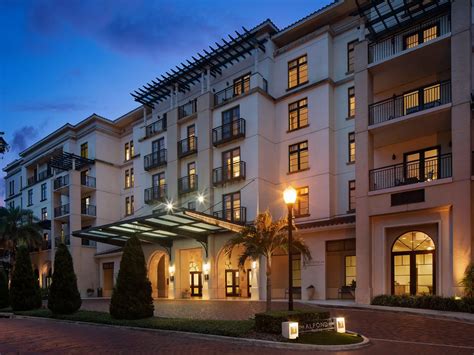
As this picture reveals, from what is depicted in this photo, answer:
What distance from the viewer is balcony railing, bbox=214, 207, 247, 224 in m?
30.3

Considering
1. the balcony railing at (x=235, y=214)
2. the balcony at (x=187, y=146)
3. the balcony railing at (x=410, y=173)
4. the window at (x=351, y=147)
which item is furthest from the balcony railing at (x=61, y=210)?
the balcony railing at (x=410, y=173)

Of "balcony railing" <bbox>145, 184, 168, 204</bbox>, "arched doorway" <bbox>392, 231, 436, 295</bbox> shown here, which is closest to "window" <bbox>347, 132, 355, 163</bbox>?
"arched doorway" <bbox>392, 231, 436, 295</bbox>

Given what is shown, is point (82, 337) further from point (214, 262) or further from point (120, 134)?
point (120, 134)

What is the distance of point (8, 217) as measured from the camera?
43188mm

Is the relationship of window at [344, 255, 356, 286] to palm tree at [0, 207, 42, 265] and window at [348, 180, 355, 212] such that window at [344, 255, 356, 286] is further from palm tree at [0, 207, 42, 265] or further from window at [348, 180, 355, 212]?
palm tree at [0, 207, 42, 265]

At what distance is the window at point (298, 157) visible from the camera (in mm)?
29641

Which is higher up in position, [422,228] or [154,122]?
[154,122]

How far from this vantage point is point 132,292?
1805 centimetres

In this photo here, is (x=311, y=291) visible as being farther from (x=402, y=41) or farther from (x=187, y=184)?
(x=402, y=41)

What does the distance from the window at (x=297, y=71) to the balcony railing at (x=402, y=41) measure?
698cm

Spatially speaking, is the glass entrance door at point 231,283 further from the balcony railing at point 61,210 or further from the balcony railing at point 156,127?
the balcony railing at point 61,210

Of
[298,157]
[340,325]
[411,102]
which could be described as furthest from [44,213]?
[340,325]

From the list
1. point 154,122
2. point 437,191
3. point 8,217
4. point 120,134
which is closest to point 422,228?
point 437,191

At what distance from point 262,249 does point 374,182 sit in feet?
28.0
